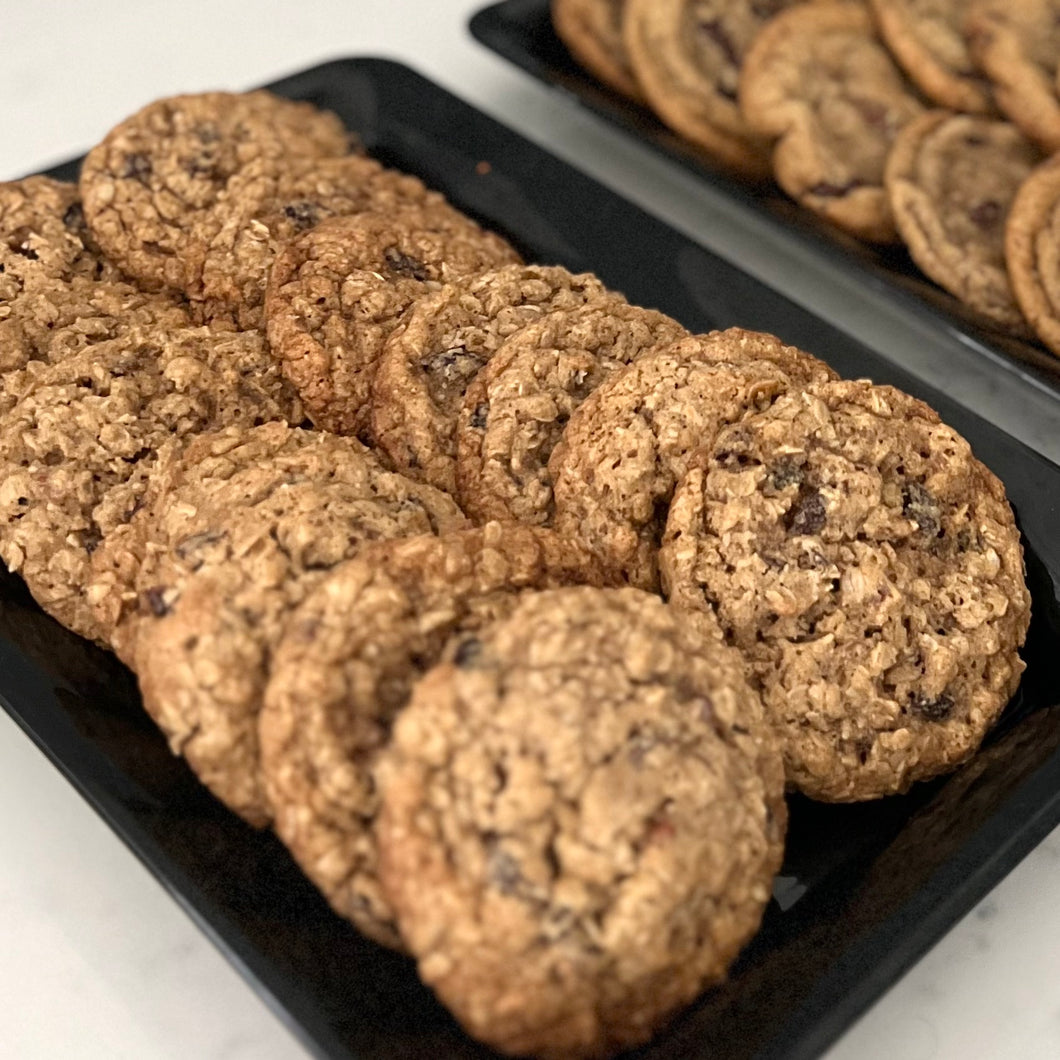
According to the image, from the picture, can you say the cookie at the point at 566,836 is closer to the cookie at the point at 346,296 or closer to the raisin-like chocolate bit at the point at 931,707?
the raisin-like chocolate bit at the point at 931,707

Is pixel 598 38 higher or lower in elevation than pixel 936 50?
higher

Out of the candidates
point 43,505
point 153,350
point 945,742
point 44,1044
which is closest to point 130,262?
point 153,350

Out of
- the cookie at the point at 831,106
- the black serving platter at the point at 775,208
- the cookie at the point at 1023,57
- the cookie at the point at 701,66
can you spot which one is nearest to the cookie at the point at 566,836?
the black serving platter at the point at 775,208

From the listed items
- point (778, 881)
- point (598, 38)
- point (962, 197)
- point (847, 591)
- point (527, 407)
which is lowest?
point (778, 881)

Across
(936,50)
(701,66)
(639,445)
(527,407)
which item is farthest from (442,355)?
(936,50)

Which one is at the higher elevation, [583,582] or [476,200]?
[476,200]

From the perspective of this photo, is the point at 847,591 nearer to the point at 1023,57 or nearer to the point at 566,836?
the point at 566,836

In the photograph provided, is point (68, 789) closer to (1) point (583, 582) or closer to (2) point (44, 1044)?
(2) point (44, 1044)

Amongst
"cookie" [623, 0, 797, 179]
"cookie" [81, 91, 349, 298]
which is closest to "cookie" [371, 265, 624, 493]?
"cookie" [81, 91, 349, 298]
